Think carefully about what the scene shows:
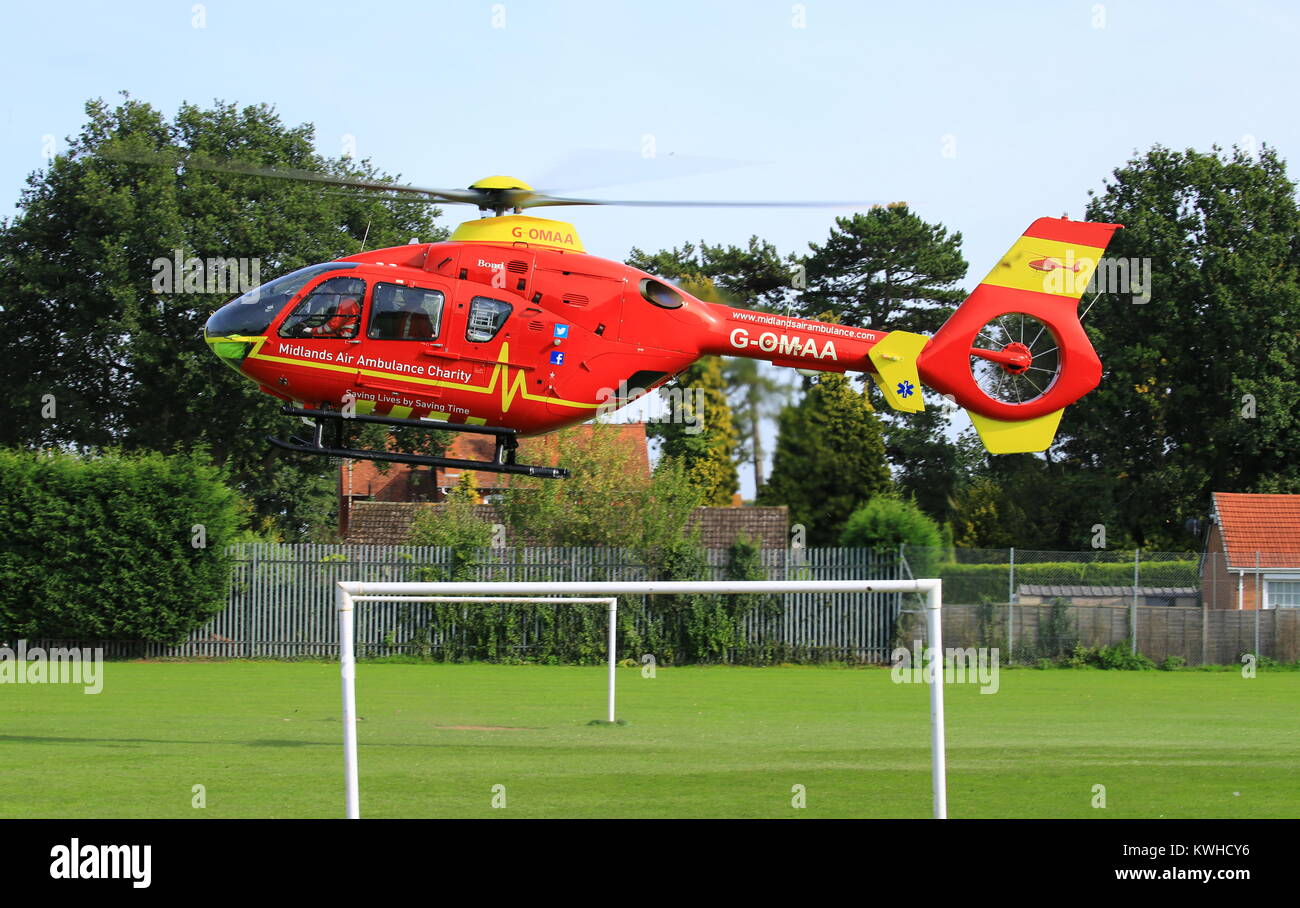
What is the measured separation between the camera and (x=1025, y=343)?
1755 cm

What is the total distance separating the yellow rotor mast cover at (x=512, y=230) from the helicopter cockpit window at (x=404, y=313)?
1.04m

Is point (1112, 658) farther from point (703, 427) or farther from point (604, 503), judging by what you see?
point (703, 427)

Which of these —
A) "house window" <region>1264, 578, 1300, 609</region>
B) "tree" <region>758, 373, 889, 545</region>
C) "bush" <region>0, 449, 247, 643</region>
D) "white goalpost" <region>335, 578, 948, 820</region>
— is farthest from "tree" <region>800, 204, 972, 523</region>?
"white goalpost" <region>335, 578, 948, 820</region>

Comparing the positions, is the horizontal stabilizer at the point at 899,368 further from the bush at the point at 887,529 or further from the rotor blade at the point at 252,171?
the bush at the point at 887,529

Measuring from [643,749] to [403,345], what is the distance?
16.7 ft

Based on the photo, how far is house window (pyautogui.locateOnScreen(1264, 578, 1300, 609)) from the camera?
37156 mm

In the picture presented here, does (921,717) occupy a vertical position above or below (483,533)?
below

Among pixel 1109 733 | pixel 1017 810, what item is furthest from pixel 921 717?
pixel 1017 810

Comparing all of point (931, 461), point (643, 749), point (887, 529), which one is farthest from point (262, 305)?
point (931, 461)

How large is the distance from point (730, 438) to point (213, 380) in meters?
29.2

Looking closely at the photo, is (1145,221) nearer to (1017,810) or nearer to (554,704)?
(554,704)

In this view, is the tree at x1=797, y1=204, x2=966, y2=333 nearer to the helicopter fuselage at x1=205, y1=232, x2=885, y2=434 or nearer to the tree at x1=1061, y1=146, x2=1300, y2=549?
the tree at x1=1061, y1=146, x2=1300, y2=549

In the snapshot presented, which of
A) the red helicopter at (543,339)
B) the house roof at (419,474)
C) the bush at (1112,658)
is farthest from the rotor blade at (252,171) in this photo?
the house roof at (419,474)
